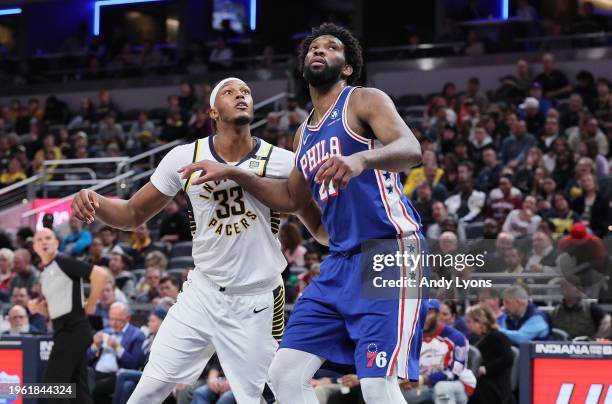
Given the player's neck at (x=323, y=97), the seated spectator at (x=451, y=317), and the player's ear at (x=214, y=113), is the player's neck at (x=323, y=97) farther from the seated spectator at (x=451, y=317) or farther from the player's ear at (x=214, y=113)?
the seated spectator at (x=451, y=317)

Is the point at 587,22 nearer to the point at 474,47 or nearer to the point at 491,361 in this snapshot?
the point at 474,47

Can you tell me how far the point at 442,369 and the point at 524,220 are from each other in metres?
3.68

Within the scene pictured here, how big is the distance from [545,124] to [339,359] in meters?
10.0

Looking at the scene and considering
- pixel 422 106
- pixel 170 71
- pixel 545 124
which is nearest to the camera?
pixel 545 124

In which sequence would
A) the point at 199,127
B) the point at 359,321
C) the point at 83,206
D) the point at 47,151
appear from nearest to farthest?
the point at 359,321, the point at 83,206, the point at 199,127, the point at 47,151

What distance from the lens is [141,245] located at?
15258mm

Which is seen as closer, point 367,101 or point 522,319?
point 367,101

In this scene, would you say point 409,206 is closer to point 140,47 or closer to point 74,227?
point 74,227

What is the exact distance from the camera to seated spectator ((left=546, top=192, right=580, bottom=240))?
1227cm

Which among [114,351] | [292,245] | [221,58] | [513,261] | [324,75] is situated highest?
[221,58]

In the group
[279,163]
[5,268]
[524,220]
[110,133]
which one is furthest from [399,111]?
[279,163]

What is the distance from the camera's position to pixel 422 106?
59.3ft

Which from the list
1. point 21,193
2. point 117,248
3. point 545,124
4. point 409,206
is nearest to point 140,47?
point 21,193

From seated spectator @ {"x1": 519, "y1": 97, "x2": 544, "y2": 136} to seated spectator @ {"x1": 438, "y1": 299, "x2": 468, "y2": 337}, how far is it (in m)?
5.79
